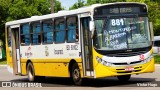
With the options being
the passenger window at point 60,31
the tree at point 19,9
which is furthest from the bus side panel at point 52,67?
the tree at point 19,9

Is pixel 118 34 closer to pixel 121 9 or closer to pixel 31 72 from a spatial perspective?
pixel 121 9

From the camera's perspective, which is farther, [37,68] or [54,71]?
[37,68]

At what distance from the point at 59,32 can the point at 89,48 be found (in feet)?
8.47

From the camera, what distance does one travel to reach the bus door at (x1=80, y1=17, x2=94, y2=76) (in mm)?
17391

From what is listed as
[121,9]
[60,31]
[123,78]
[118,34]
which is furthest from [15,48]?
[118,34]

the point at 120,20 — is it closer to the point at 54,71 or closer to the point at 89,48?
the point at 89,48

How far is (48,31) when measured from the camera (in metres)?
20.8

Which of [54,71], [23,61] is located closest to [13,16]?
[23,61]

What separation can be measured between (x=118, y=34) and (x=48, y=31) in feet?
14.9

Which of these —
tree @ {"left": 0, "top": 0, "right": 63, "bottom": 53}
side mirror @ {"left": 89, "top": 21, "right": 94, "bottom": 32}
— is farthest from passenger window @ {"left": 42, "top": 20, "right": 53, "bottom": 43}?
tree @ {"left": 0, "top": 0, "right": 63, "bottom": 53}

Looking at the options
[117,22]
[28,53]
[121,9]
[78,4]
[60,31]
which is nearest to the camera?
[117,22]

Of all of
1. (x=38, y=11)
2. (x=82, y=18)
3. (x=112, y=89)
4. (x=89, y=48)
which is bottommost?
(x=112, y=89)

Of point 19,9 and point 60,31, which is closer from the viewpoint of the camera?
point 60,31

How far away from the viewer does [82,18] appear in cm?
1792
